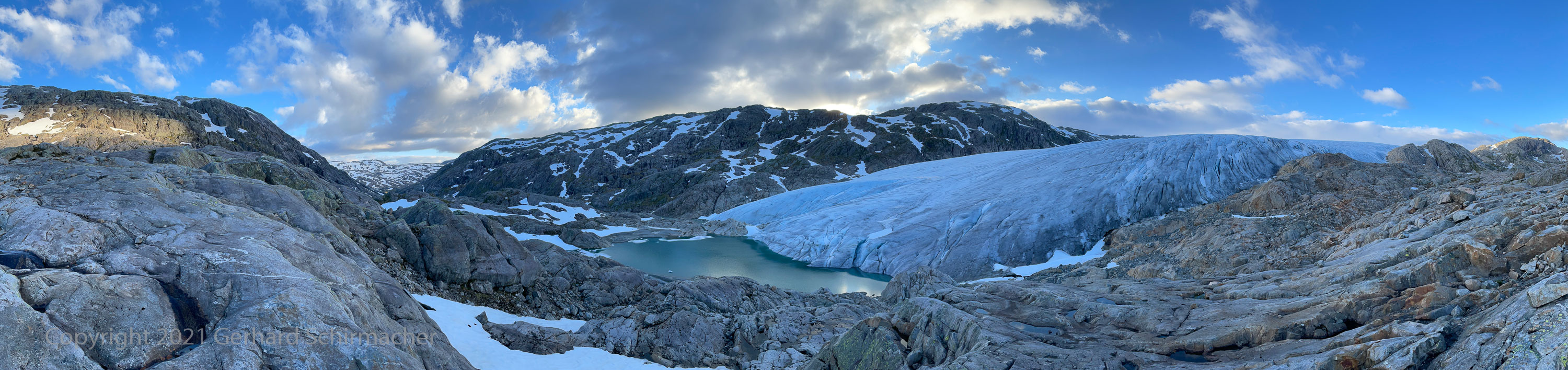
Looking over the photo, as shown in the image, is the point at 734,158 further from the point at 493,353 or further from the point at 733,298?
the point at 493,353

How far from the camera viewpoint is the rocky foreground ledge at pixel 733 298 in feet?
31.2

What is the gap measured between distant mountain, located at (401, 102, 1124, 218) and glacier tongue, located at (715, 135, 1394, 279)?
214 ft

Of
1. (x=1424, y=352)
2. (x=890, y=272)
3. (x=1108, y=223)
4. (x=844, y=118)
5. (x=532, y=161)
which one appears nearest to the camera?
(x=1424, y=352)

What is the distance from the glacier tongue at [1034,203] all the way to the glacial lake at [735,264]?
157cm

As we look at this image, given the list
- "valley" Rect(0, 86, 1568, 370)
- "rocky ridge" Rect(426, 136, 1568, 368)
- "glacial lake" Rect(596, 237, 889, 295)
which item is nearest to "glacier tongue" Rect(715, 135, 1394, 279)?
"valley" Rect(0, 86, 1568, 370)

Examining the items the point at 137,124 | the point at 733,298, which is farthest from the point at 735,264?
the point at 137,124

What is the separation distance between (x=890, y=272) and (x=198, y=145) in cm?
11646

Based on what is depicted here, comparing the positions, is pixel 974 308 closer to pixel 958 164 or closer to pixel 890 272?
pixel 890 272

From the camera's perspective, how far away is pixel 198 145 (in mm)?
95188

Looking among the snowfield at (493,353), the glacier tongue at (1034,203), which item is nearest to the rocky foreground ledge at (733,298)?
the snowfield at (493,353)

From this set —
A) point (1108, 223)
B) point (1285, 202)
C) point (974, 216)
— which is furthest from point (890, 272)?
point (1285, 202)

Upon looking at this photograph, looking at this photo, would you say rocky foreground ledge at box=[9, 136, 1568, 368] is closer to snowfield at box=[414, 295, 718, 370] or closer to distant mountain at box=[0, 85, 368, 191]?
snowfield at box=[414, 295, 718, 370]

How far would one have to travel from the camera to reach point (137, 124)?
96312 mm

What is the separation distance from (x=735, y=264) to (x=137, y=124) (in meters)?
111
